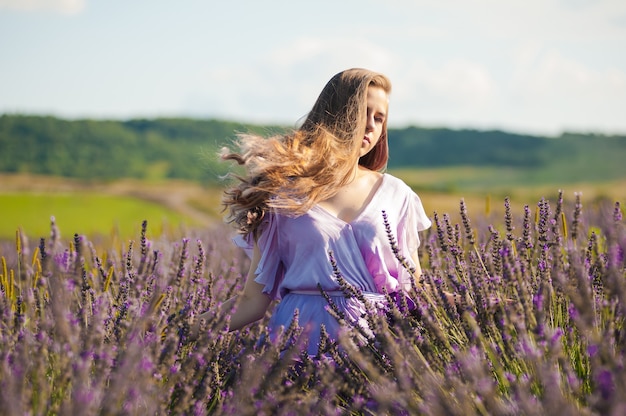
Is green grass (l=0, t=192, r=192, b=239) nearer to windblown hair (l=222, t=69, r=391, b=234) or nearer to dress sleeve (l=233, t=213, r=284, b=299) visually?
windblown hair (l=222, t=69, r=391, b=234)

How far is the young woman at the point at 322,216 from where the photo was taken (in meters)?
2.48

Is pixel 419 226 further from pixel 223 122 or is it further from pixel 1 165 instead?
pixel 223 122

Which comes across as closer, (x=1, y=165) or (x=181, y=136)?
(x=1, y=165)

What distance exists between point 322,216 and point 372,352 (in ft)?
2.02

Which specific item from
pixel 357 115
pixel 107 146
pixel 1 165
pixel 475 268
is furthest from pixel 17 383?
pixel 107 146

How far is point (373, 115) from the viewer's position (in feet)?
9.21

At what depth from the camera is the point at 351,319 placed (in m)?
2.34

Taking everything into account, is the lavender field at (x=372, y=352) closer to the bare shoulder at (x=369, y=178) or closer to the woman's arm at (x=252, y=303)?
the woman's arm at (x=252, y=303)

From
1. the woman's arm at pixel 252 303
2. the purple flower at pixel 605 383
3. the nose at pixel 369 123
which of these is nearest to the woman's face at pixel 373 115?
the nose at pixel 369 123

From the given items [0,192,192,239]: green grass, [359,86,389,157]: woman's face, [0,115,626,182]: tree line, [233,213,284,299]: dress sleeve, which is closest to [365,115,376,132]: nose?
[359,86,389,157]: woman's face

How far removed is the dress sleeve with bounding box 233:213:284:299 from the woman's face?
0.51 meters

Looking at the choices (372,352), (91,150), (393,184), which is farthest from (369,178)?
(91,150)

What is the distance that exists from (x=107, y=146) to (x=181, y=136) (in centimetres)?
1451

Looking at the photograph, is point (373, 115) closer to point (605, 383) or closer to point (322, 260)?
point (322, 260)
